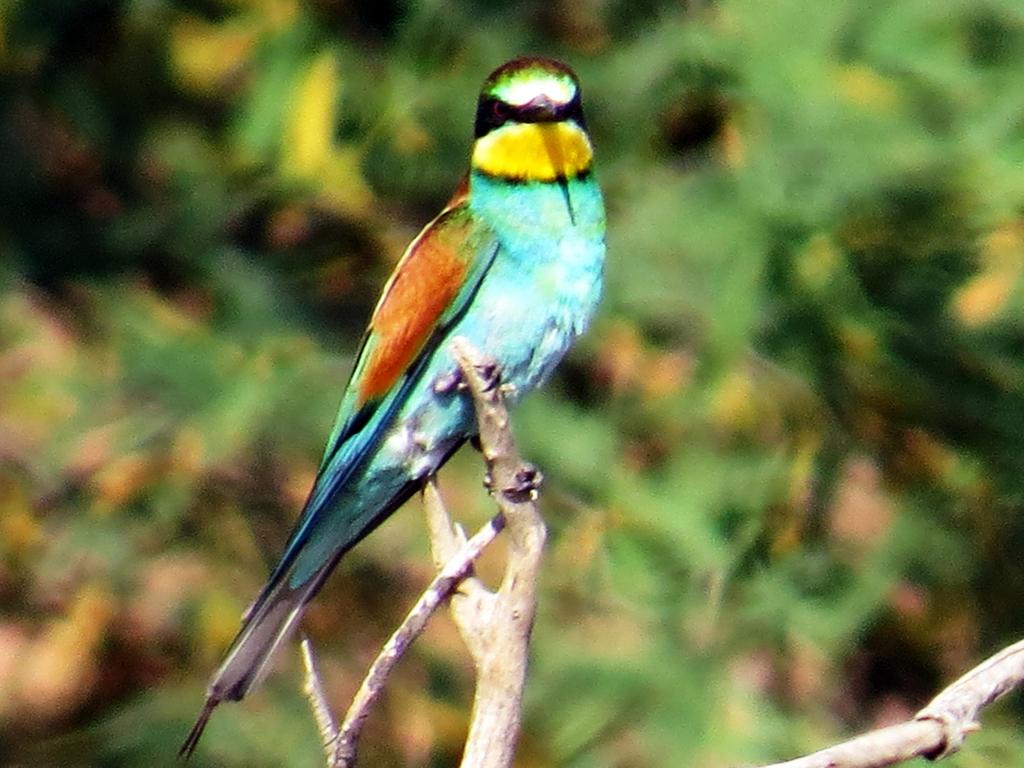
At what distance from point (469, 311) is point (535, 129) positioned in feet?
0.85

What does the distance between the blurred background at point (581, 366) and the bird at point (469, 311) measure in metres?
0.98

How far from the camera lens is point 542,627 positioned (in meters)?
3.91

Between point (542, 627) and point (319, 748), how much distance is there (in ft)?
1.65

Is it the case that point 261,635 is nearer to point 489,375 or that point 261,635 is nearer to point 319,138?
point 489,375

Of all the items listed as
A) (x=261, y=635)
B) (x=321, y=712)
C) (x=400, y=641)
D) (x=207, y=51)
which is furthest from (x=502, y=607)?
(x=207, y=51)

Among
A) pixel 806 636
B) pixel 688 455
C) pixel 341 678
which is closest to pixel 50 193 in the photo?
pixel 341 678

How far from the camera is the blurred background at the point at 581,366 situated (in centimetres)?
381

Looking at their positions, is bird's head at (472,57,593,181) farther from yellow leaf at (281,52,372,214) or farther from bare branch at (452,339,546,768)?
yellow leaf at (281,52,372,214)

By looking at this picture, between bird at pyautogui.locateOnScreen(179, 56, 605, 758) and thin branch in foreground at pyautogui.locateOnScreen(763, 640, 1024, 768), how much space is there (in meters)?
0.82

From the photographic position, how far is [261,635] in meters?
2.67

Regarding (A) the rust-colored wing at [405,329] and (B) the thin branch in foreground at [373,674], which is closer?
(B) the thin branch in foreground at [373,674]

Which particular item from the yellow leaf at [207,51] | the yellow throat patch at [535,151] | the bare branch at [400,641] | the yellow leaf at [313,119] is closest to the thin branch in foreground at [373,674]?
the bare branch at [400,641]

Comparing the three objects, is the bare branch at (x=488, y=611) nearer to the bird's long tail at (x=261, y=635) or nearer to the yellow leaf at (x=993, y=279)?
the bird's long tail at (x=261, y=635)

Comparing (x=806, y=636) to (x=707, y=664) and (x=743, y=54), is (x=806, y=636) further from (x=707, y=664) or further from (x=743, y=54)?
(x=743, y=54)
